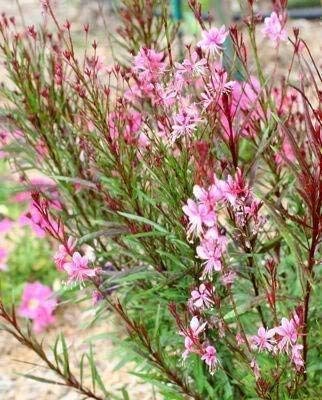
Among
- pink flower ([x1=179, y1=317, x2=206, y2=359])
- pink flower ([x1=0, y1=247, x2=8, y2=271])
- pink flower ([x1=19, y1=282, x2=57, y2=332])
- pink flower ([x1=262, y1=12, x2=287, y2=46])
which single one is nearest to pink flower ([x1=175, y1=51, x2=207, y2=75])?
pink flower ([x1=262, y1=12, x2=287, y2=46])

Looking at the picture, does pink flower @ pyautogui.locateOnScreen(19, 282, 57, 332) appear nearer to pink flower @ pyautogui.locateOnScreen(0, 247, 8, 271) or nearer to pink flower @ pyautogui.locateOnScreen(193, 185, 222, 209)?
pink flower @ pyautogui.locateOnScreen(0, 247, 8, 271)

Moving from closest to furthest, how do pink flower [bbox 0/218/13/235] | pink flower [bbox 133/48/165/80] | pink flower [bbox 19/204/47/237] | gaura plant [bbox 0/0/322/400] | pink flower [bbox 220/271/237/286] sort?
1. gaura plant [bbox 0/0/322/400]
2. pink flower [bbox 220/271/237/286]
3. pink flower [bbox 19/204/47/237]
4. pink flower [bbox 133/48/165/80]
5. pink flower [bbox 0/218/13/235]

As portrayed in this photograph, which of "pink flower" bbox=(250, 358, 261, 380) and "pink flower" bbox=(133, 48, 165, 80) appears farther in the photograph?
"pink flower" bbox=(133, 48, 165, 80)

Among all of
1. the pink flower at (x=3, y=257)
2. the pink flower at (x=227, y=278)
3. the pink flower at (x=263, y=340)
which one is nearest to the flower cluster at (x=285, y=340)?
the pink flower at (x=263, y=340)

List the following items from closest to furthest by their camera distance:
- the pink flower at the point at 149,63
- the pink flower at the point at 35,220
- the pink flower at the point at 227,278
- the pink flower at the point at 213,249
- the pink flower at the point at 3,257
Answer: the pink flower at the point at 213,249
the pink flower at the point at 227,278
the pink flower at the point at 35,220
the pink flower at the point at 149,63
the pink flower at the point at 3,257

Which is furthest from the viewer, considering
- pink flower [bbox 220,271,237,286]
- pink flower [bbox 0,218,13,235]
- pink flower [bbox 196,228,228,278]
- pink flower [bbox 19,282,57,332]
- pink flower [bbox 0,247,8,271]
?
pink flower [bbox 0,218,13,235]

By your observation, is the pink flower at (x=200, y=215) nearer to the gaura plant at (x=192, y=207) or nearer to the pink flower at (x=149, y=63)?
the gaura plant at (x=192, y=207)
